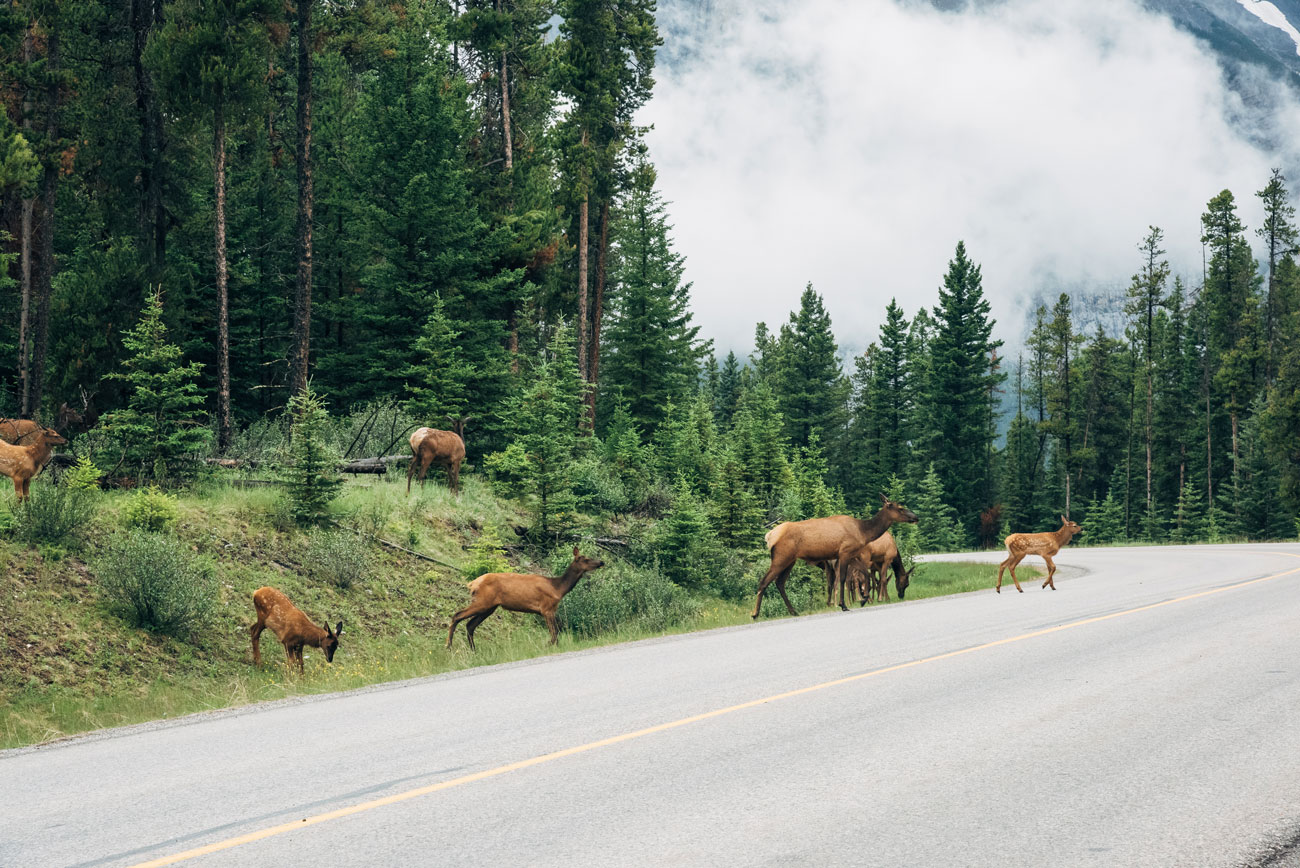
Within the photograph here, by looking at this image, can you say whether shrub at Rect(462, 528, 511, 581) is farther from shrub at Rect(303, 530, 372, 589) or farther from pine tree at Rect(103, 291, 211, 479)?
pine tree at Rect(103, 291, 211, 479)

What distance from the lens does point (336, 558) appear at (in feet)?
57.3

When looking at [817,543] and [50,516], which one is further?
[817,543]

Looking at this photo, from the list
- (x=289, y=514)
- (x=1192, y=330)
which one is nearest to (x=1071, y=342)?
(x=1192, y=330)

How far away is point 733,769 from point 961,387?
71751 millimetres

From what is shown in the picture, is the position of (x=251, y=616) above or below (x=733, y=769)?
below

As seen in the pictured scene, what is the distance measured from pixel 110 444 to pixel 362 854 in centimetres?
1608

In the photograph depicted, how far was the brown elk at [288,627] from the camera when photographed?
13.6m

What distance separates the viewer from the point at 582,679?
33.1 feet

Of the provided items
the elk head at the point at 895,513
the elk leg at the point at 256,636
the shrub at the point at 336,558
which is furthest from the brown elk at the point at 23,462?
the elk head at the point at 895,513

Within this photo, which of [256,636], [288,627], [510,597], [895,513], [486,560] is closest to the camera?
[288,627]

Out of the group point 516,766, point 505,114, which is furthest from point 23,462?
point 505,114

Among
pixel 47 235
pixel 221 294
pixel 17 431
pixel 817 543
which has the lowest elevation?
pixel 817 543

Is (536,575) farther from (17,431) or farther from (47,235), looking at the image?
(47,235)

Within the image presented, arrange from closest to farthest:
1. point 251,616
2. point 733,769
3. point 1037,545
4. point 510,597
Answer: point 733,769
point 510,597
point 251,616
point 1037,545
